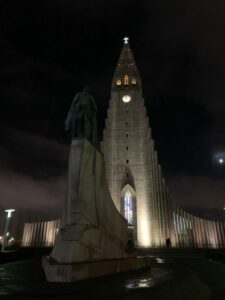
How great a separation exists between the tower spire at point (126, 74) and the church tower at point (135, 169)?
0.27 metres

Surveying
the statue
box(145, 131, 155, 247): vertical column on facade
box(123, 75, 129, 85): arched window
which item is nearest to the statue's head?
the statue

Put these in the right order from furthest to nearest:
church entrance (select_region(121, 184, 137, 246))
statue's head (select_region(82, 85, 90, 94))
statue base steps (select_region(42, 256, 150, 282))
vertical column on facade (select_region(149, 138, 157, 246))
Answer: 1. church entrance (select_region(121, 184, 137, 246))
2. vertical column on facade (select_region(149, 138, 157, 246))
3. statue's head (select_region(82, 85, 90, 94))
4. statue base steps (select_region(42, 256, 150, 282))

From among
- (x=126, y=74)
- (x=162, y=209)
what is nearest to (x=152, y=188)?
(x=162, y=209)

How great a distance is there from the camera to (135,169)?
28.4 m

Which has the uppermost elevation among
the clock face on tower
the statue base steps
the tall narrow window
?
the clock face on tower

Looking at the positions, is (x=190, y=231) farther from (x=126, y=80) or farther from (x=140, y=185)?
(x=126, y=80)

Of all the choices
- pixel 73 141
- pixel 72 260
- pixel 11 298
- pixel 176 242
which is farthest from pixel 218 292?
pixel 176 242

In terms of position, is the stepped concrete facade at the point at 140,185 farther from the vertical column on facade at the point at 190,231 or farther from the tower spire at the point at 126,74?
the tower spire at the point at 126,74

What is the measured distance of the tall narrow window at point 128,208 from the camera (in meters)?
27.1

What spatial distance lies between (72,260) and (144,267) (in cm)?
307

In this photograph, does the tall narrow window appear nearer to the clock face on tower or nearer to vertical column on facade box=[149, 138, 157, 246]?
vertical column on facade box=[149, 138, 157, 246]

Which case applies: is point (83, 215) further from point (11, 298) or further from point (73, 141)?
point (11, 298)

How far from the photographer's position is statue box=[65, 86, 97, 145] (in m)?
6.98

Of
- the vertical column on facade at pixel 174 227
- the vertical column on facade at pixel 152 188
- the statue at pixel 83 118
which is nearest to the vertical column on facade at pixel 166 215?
the vertical column on facade at pixel 174 227
